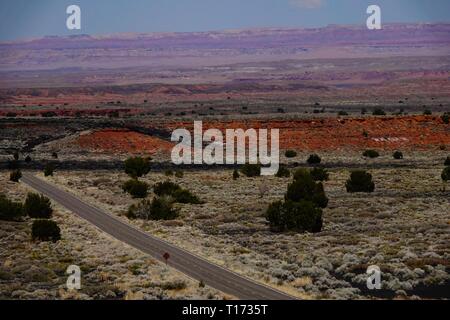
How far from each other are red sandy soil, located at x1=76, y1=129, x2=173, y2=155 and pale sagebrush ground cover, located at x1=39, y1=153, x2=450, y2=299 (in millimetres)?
21995

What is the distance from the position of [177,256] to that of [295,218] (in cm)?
901

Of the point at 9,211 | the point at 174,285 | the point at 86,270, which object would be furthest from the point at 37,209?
the point at 174,285

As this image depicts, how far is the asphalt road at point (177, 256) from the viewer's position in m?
28.9

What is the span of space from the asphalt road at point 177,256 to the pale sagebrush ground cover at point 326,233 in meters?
0.75

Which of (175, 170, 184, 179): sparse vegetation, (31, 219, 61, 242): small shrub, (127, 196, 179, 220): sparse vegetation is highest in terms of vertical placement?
(31, 219, 61, 242): small shrub

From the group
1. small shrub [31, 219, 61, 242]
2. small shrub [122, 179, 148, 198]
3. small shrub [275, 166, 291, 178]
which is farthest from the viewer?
small shrub [275, 166, 291, 178]

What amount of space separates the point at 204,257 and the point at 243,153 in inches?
1912

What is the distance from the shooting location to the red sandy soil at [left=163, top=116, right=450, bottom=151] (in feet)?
290

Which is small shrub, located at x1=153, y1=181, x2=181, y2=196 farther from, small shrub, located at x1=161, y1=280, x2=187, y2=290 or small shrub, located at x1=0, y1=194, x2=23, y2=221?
small shrub, located at x1=161, y1=280, x2=187, y2=290

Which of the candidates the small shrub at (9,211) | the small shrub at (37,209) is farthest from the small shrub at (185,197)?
the small shrub at (9,211)

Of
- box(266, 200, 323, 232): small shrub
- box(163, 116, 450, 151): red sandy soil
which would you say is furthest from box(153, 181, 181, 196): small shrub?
box(163, 116, 450, 151): red sandy soil

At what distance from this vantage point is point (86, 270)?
107 feet

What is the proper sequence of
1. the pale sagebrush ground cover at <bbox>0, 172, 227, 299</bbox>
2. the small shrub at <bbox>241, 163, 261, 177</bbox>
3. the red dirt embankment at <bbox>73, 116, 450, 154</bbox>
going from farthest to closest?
1. the red dirt embankment at <bbox>73, 116, 450, 154</bbox>
2. the small shrub at <bbox>241, 163, 261, 177</bbox>
3. the pale sagebrush ground cover at <bbox>0, 172, 227, 299</bbox>

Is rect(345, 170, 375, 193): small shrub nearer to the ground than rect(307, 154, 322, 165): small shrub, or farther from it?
farther from it
